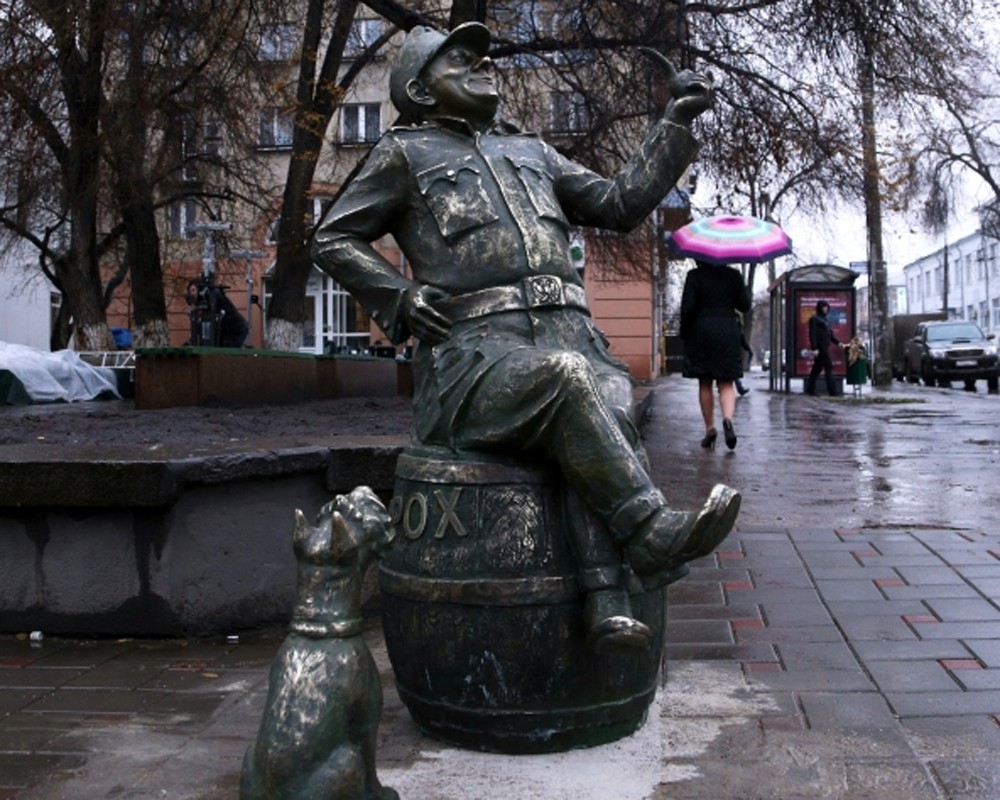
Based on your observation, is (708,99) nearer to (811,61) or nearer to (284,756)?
(284,756)

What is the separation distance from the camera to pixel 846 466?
9.24m

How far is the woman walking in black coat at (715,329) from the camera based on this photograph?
32.4 feet

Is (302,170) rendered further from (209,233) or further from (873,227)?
(873,227)

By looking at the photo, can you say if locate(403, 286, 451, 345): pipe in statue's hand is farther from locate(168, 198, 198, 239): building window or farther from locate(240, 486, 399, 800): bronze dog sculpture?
locate(168, 198, 198, 239): building window

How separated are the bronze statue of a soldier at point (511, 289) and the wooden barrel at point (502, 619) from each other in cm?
9

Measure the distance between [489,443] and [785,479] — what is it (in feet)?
18.9

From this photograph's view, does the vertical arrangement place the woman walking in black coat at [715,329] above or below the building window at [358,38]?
below

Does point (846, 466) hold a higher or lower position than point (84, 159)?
lower

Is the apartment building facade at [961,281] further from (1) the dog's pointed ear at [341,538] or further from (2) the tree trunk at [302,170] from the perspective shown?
(1) the dog's pointed ear at [341,538]

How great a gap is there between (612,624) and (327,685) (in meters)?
0.73

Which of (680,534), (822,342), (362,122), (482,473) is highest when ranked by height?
(362,122)

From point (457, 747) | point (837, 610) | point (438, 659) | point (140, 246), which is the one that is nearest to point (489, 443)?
point (438, 659)

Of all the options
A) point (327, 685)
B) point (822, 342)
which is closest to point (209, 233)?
point (822, 342)

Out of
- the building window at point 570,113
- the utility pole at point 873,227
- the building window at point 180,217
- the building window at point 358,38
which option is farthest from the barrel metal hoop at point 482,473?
the building window at point 180,217
